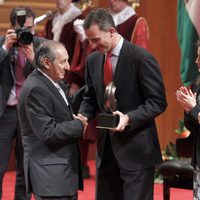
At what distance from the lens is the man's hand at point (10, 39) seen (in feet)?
15.7

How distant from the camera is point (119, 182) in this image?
3809 mm

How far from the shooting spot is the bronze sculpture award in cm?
345

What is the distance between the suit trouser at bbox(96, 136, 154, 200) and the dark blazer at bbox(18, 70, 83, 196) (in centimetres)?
30

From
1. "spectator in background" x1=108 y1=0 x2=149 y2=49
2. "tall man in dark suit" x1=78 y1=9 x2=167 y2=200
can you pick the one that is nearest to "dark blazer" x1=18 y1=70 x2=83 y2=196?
"tall man in dark suit" x1=78 y1=9 x2=167 y2=200

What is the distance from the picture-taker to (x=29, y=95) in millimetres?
3443

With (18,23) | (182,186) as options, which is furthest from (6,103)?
(182,186)

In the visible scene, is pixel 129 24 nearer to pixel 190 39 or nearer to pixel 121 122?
pixel 190 39

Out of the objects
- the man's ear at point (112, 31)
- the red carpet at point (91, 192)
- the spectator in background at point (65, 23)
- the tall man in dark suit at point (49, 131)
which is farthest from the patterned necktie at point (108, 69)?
the spectator in background at point (65, 23)

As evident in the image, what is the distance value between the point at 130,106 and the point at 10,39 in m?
1.45

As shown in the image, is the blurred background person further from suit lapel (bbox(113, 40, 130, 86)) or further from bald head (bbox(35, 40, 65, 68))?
bald head (bbox(35, 40, 65, 68))

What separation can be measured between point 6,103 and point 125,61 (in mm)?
1565

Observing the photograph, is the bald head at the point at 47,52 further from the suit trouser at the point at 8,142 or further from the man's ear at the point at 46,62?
the suit trouser at the point at 8,142

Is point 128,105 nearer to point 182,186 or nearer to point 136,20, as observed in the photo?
point 182,186

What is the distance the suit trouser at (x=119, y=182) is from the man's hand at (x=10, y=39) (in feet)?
4.61
